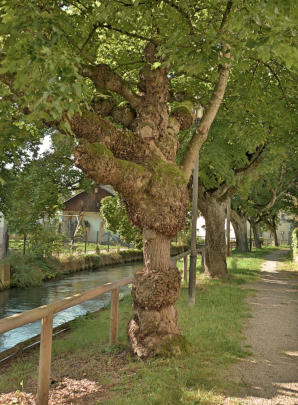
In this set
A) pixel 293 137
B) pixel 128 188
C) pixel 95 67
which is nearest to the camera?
pixel 128 188

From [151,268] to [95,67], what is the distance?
327cm

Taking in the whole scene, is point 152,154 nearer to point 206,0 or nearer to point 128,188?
point 128,188

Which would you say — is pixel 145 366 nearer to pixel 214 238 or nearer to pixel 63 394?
pixel 63 394

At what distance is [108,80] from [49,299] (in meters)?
10.4

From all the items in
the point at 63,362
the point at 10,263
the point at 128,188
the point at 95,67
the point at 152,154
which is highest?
the point at 95,67

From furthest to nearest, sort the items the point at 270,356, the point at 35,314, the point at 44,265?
1. the point at 44,265
2. the point at 270,356
3. the point at 35,314

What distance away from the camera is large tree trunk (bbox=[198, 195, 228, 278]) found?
1603cm

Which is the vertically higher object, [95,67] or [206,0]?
[206,0]

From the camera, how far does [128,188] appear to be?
6066 millimetres

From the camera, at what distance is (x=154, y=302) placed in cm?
611

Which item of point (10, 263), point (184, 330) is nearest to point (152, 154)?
point (184, 330)

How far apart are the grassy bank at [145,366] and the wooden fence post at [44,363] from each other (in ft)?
1.58

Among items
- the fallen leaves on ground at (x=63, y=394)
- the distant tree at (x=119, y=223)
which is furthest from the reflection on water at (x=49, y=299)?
the fallen leaves on ground at (x=63, y=394)

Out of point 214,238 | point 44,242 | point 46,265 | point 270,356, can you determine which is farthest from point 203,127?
point 46,265
